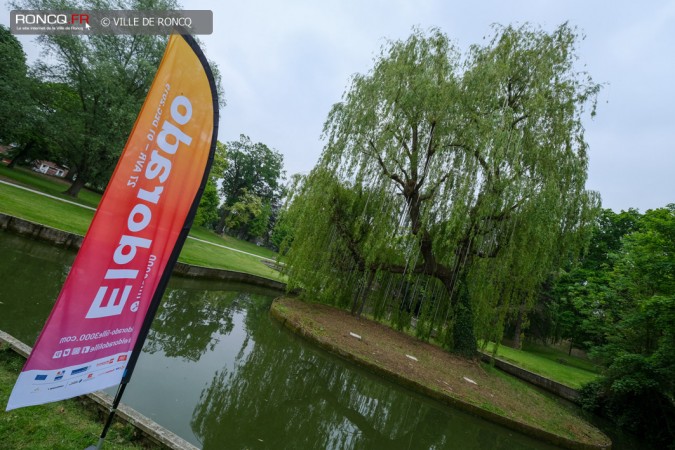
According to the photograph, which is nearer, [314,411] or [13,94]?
[314,411]

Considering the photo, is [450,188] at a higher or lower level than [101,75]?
lower

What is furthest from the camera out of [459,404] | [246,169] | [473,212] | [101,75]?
[246,169]

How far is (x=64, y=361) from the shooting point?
2135 millimetres

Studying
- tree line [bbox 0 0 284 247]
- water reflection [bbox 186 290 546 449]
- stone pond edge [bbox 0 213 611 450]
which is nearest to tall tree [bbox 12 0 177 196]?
tree line [bbox 0 0 284 247]

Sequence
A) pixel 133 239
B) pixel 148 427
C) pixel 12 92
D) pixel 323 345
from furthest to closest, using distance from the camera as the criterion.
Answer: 1. pixel 12 92
2. pixel 323 345
3. pixel 148 427
4. pixel 133 239

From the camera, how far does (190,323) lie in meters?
8.01

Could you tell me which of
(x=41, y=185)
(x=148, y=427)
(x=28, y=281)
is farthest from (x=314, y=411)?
(x=41, y=185)

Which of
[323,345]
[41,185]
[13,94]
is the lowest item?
[323,345]

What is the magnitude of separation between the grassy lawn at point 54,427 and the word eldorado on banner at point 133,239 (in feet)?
2.98

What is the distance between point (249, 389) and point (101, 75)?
20034 millimetres

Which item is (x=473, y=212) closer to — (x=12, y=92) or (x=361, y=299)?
(x=361, y=299)

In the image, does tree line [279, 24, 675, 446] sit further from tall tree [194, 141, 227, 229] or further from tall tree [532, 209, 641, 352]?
tall tree [194, 141, 227, 229]

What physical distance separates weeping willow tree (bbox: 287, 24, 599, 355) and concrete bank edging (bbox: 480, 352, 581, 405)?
3.85m

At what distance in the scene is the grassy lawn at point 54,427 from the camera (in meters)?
2.65
